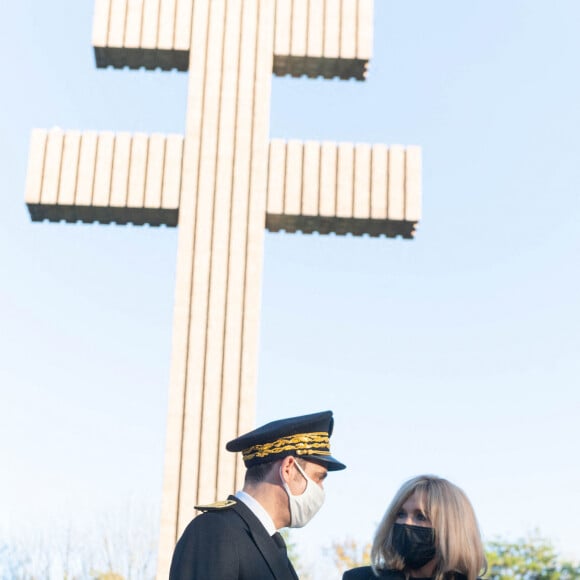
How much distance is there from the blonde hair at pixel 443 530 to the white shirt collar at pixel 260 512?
24.0 inches

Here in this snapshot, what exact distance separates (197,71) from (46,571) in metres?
26.4

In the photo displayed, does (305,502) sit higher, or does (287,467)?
(287,467)

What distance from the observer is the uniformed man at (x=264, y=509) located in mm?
3244

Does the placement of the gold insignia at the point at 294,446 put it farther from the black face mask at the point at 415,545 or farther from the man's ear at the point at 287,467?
the black face mask at the point at 415,545

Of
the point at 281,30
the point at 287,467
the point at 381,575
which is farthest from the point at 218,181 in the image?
the point at 287,467

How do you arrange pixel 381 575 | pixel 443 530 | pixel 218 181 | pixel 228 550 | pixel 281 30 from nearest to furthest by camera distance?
pixel 228 550
pixel 443 530
pixel 381 575
pixel 218 181
pixel 281 30

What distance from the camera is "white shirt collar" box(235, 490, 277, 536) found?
3.43 m


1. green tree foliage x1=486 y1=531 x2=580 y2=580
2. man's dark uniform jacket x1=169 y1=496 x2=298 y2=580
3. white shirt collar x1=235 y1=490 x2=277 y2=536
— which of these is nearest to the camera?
man's dark uniform jacket x1=169 y1=496 x2=298 y2=580

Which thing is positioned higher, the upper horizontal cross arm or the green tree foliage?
the upper horizontal cross arm

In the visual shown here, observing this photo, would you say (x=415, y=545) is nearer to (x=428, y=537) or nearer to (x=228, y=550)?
(x=428, y=537)

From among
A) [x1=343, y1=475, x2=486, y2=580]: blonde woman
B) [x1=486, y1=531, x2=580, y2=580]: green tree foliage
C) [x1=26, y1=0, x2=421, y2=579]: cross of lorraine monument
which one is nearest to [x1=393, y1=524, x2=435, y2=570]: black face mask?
[x1=343, y1=475, x2=486, y2=580]: blonde woman

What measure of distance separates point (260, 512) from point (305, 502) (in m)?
0.16

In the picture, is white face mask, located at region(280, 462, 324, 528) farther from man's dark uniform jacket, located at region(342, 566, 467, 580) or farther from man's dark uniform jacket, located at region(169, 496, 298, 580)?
man's dark uniform jacket, located at region(342, 566, 467, 580)

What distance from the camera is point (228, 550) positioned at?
128 inches
